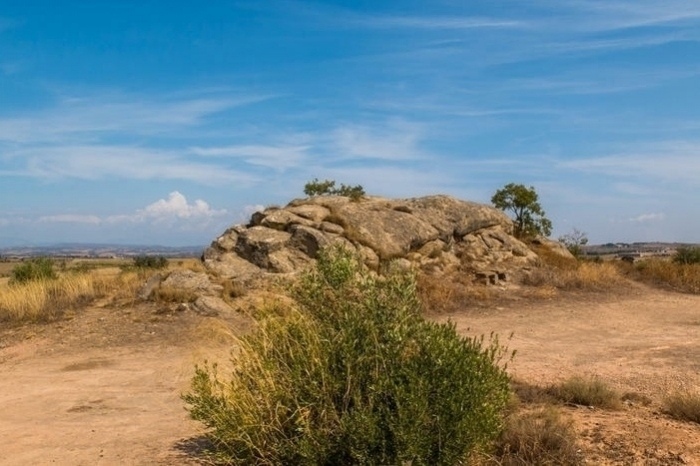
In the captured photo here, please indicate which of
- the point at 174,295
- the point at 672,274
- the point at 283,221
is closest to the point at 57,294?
the point at 174,295

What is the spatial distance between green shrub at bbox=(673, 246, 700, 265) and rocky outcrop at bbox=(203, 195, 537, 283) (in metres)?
5.83

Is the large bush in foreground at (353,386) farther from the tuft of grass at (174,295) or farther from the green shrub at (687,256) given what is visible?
Answer: the green shrub at (687,256)

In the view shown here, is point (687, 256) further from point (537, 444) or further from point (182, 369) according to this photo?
point (537, 444)

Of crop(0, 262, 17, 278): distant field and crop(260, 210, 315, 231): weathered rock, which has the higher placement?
crop(260, 210, 315, 231): weathered rock

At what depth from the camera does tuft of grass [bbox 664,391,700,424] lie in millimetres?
7043

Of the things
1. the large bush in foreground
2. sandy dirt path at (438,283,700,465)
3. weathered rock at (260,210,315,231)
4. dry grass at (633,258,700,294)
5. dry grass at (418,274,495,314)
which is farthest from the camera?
dry grass at (633,258,700,294)

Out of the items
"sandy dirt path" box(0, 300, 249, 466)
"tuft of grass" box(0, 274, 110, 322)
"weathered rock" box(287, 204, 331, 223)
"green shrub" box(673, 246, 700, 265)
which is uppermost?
"weathered rock" box(287, 204, 331, 223)

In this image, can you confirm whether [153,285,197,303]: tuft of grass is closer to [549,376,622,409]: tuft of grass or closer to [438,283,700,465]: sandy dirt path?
[438,283,700,465]: sandy dirt path

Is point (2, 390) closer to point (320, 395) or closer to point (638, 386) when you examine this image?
point (320, 395)

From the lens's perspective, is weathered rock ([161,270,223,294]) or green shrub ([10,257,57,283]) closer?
weathered rock ([161,270,223,294])

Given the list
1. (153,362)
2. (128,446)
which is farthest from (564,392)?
(153,362)

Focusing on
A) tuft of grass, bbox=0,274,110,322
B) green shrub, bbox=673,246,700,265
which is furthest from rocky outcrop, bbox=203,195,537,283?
green shrub, bbox=673,246,700,265

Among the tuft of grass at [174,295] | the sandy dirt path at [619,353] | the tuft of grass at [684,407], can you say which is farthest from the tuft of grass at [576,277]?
the tuft of grass at [684,407]

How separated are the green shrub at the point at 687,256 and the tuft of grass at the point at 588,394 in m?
17.9
